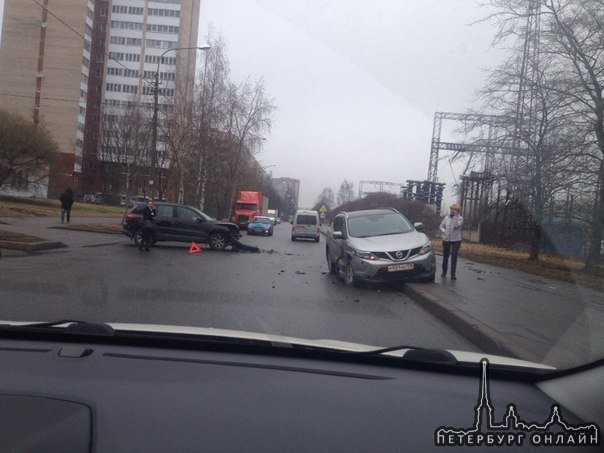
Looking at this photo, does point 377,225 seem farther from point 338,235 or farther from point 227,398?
point 227,398

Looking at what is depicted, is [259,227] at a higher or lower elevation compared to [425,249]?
lower

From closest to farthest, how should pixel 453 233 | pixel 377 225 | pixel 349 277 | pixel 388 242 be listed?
pixel 388 242
pixel 349 277
pixel 377 225
pixel 453 233

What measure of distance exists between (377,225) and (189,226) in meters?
9.93

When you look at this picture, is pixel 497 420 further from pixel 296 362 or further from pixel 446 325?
pixel 446 325

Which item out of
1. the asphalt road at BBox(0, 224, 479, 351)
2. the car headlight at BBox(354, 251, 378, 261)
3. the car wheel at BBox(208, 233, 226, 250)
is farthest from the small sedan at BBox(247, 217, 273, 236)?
the car headlight at BBox(354, 251, 378, 261)

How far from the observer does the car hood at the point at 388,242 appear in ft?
37.1

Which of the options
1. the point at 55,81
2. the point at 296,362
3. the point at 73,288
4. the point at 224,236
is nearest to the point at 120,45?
the point at 55,81

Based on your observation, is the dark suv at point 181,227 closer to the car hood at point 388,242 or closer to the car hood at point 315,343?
the car hood at point 388,242

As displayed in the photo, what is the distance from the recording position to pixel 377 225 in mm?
12695

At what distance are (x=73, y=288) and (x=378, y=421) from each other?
7957 mm

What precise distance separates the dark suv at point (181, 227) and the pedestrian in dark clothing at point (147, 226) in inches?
52.3

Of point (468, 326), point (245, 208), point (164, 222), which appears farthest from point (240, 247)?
point (245, 208)

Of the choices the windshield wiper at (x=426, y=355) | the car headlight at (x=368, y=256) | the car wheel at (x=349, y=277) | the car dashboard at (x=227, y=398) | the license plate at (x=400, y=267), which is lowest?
the car wheel at (x=349, y=277)

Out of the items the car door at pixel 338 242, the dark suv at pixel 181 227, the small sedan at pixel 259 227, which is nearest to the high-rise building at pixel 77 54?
the small sedan at pixel 259 227
